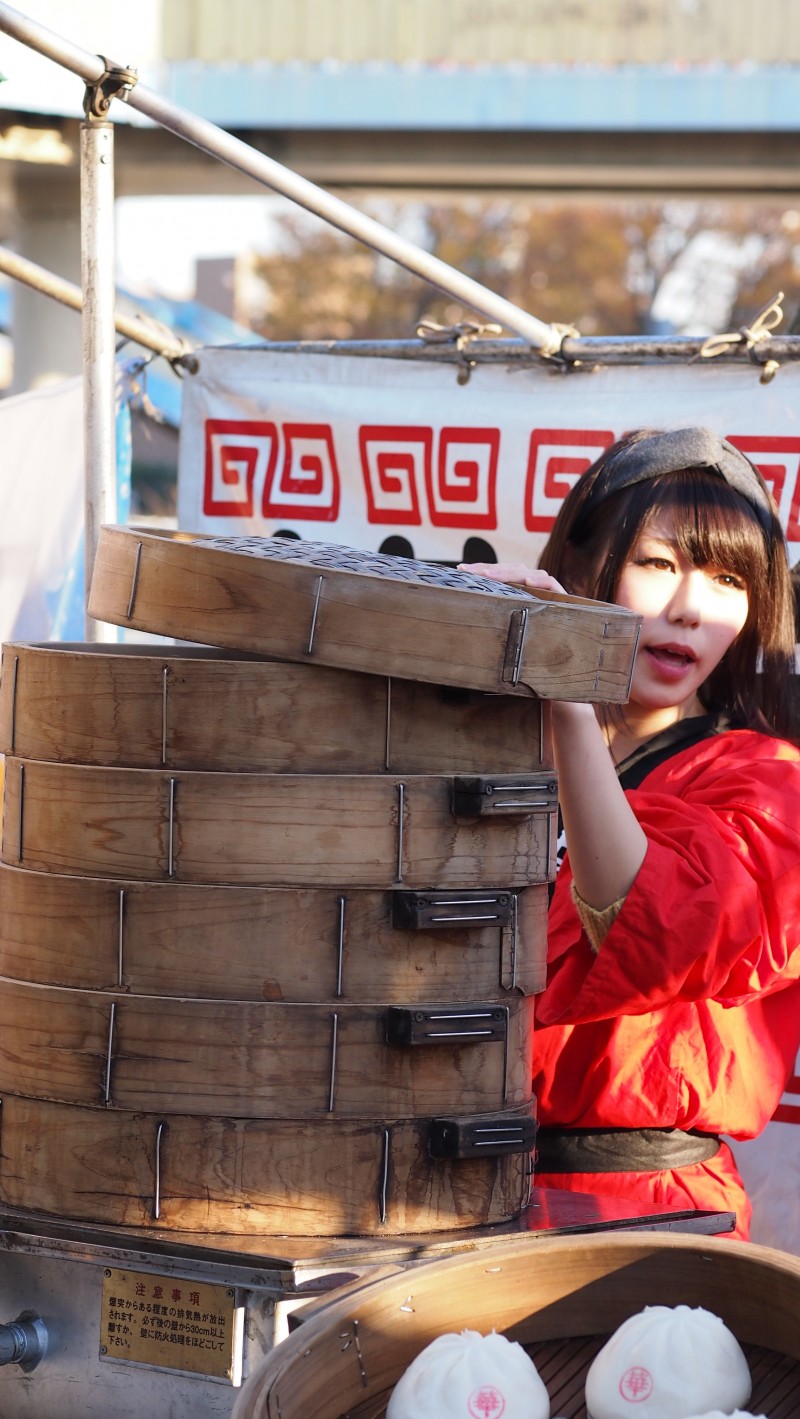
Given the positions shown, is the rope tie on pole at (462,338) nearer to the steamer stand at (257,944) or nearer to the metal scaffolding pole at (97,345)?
the metal scaffolding pole at (97,345)

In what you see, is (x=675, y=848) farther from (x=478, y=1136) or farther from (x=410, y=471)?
(x=410, y=471)

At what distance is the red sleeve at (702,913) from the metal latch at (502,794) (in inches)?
10.8

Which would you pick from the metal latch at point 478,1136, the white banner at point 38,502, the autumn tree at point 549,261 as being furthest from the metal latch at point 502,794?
the autumn tree at point 549,261

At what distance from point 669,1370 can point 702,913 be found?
2.55 ft

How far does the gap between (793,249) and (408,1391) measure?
24313 mm

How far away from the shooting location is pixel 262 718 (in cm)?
186

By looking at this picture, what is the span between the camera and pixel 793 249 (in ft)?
78.0

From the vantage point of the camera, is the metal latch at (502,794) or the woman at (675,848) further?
the woman at (675,848)

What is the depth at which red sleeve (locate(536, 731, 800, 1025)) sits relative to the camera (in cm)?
216

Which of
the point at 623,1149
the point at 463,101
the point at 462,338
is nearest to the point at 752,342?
the point at 462,338

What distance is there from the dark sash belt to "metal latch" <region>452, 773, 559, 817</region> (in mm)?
738

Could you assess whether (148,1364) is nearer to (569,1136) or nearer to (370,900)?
(370,900)

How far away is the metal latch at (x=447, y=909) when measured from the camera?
6.17 ft

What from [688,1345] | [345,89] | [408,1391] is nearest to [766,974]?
[688,1345]
